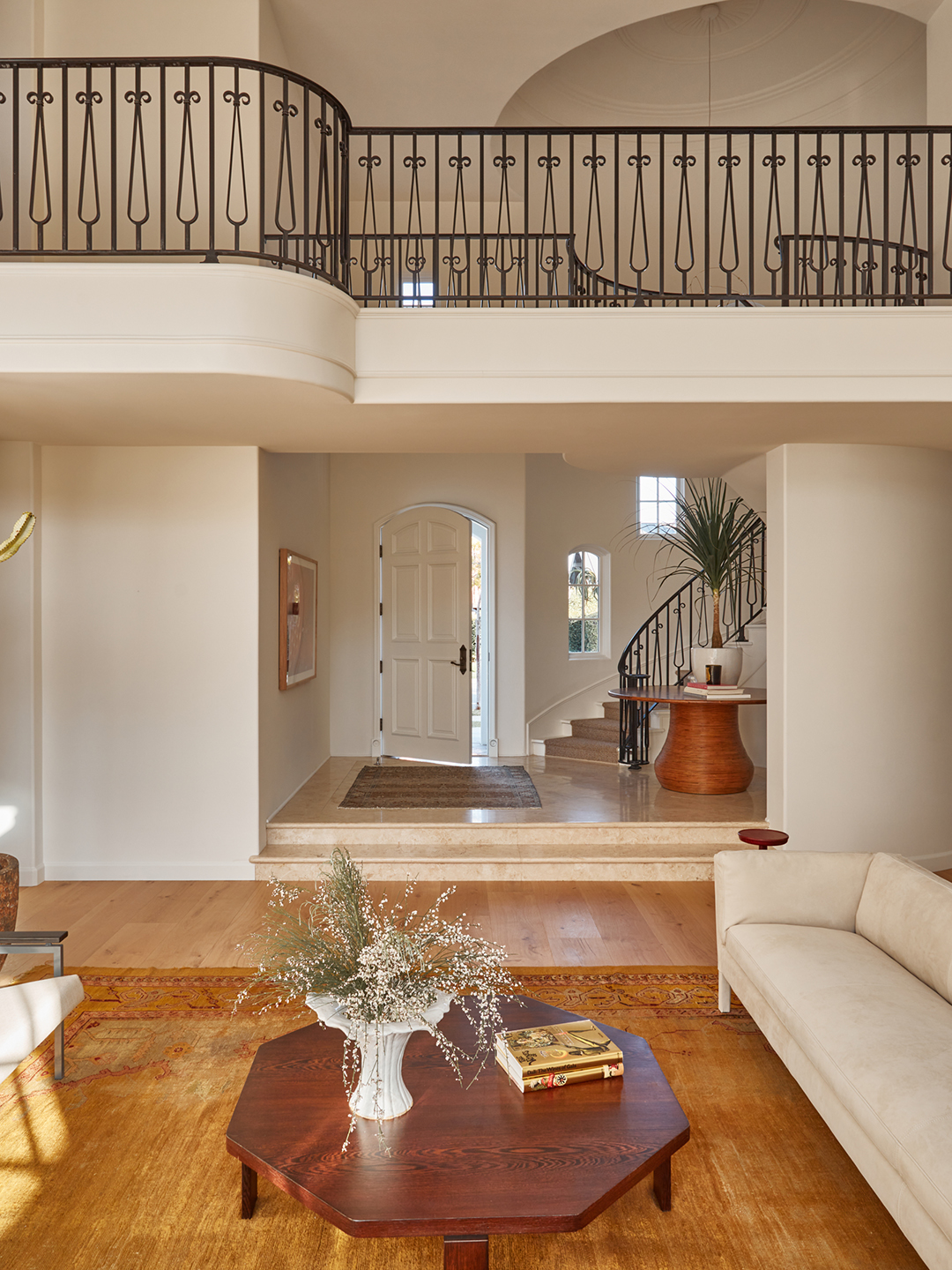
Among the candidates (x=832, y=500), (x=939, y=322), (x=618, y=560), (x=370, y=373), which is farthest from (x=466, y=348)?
(x=618, y=560)

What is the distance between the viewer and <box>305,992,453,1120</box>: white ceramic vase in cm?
210

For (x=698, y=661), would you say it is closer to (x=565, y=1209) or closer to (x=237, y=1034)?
(x=237, y=1034)

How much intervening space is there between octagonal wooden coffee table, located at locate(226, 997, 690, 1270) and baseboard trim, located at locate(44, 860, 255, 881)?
3007 mm

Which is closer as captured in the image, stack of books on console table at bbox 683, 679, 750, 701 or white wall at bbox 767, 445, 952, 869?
white wall at bbox 767, 445, 952, 869

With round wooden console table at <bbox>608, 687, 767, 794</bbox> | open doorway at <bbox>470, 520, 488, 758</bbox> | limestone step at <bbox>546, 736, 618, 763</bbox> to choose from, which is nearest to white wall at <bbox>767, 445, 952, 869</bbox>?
round wooden console table at <bbox>608, 687, 767, 794</bbox>

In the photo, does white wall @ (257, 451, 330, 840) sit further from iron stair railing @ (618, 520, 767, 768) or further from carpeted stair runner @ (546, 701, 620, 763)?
iron stair railing @ (618, 520, 767, 768)

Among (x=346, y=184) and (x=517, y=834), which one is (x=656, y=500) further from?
(x=346, y=184)

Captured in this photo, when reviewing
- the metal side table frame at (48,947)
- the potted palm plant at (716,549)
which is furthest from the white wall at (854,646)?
the metal side table frame at (48,947)

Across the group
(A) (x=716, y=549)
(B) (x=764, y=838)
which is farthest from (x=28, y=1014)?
(A) (x=716, y=549)

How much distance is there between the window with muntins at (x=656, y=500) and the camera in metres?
10.5

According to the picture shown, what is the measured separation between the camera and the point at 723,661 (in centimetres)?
665

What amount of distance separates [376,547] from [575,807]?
3.54 m

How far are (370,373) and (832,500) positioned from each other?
291cm

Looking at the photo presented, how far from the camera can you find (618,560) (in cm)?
1027
